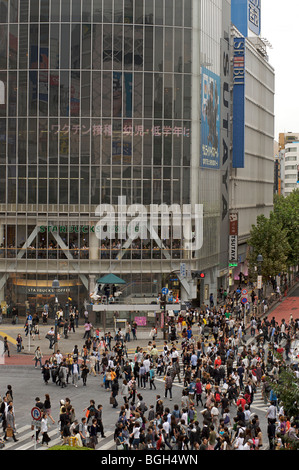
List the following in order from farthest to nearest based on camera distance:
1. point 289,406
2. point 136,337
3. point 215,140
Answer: point 215,140, point 136,337, point 289,406

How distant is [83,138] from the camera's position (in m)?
68.0

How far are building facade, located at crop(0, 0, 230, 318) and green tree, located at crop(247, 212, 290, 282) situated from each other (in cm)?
1290

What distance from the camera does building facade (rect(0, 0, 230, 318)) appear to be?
2662 inches

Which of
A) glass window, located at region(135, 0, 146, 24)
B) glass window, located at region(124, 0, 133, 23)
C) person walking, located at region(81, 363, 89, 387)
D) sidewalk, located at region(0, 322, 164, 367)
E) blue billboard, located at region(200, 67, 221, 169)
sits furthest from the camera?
blue billboard, located at region(200, 67, 221, 169)

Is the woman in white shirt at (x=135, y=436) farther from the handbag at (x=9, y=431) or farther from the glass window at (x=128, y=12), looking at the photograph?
the glass window at (x=128, y=12)

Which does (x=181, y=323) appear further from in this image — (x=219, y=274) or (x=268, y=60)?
(x=268, y=60)

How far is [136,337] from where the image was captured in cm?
5781

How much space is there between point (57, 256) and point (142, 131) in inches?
523

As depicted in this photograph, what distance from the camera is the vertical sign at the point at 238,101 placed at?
88.4 m

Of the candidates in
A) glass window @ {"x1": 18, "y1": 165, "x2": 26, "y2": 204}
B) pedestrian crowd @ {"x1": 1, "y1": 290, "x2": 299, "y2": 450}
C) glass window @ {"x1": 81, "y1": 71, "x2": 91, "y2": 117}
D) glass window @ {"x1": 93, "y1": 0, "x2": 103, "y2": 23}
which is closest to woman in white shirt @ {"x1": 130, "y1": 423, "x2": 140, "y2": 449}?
pedestrian crowd @ {"x1": 1, "y1": 290, "x2": 299, "y2": 450}

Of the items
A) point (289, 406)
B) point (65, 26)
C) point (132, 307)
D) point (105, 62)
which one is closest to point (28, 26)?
point (65, 26)

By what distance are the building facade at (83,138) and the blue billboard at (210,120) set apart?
13.3ft

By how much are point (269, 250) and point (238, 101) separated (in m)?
19.2

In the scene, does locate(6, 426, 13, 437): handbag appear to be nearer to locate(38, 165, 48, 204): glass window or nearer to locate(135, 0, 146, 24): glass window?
locate(38, 165, 48, 204): glass window
